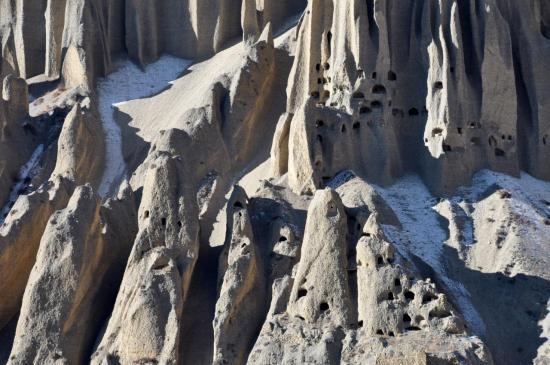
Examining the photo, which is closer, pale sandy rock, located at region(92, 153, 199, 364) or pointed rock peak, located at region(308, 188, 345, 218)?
pale sandy rock, located at region(92, 153, 199, 364)

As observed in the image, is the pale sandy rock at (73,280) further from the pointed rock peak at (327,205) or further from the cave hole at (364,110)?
the cave hole at (364,110)

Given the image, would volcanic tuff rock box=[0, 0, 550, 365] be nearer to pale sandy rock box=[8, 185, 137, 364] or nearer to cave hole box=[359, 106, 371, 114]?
pale sandy rock box=[8, 185, 137, 364]

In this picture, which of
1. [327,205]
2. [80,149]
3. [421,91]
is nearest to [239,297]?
[327,205]

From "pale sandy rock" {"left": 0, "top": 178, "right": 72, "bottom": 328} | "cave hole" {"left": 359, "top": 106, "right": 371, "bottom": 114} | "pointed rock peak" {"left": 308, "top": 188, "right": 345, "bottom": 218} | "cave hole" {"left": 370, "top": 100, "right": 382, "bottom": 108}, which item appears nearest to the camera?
"pointed rock peak" {"left": 308, "top": 188, "right": 345, "bottom": 218}

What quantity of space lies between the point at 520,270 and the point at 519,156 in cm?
782

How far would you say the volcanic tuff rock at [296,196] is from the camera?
45281mm

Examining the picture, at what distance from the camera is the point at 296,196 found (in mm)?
50469

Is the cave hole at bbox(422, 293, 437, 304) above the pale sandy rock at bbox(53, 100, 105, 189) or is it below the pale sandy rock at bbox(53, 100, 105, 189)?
below

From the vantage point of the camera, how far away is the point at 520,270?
47219 millimetres

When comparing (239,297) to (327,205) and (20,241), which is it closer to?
(327,205)

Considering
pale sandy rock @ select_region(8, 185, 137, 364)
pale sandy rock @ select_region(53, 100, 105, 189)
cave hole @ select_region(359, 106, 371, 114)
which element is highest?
cave hole @ select_region(359, 106, 371, 114)

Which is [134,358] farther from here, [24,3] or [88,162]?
[24,3]

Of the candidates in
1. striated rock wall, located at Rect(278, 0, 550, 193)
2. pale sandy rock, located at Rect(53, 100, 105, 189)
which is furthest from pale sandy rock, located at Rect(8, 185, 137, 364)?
striated rock wall, located at Rect(278, 0, 550, 193)

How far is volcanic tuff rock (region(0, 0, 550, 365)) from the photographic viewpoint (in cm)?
4528
